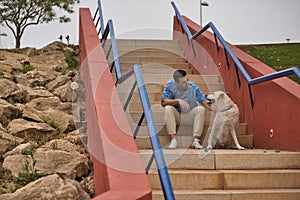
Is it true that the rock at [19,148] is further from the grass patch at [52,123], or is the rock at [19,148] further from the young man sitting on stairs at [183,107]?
the young man sitting on stairs at [183,107]

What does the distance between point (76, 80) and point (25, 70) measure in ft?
3.91

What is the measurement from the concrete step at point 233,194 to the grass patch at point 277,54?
6.94 metres

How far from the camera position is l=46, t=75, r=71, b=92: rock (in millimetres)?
8466

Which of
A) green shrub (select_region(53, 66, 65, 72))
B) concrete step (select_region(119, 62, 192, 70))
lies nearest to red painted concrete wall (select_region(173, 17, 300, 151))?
concrete step (select_region(119, 62, 192, 70))

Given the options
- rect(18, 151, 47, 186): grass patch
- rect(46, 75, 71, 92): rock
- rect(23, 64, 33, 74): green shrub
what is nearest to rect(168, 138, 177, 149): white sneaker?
rect(18, 151, 47, 186): grass patch

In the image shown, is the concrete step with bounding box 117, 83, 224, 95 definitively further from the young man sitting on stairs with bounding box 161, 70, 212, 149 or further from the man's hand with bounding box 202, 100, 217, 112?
the man's hand with bounding box 202, 100, 217, 112

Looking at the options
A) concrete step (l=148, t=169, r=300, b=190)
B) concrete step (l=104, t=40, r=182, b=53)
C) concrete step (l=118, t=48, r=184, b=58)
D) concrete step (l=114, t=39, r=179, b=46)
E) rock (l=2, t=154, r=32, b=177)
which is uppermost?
concrete step (l=114, t=39, r=179, b=46)

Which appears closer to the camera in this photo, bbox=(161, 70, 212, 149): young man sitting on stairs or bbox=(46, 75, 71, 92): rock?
bbox=(161, 70, 212, 149): young man sitting on stairs

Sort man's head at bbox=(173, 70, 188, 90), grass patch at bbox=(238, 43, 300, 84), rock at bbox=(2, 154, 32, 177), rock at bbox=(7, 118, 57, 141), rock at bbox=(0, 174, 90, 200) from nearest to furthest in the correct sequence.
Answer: rock at bbox=(0, 174, 90, 200)
rock at bbox=(2, 154, 32, 177)
man's head at bbox=(173, 70, 188, 90)
rock at bbox=(7, 118, 57, 141)
grass patch at bbox=(238, 43, 300, 84)

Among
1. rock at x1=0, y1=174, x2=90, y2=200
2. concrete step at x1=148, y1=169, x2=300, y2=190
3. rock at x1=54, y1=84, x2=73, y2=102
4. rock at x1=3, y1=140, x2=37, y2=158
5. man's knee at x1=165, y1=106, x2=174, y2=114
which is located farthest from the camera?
rock at x1=54, y1=84, x2=73, y2=102

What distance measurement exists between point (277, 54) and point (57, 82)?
23.8ft

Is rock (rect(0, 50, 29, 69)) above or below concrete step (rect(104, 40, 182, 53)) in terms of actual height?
below

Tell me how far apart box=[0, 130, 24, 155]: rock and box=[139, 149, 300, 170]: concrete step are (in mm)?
1686

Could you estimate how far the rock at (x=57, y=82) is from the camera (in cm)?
847
